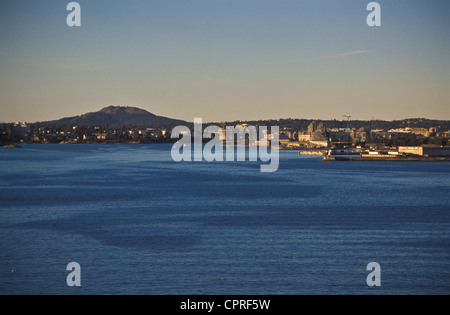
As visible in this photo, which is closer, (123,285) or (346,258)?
(123,285)

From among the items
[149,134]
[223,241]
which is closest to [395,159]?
[223,241]

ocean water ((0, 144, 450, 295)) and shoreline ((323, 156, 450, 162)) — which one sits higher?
shoreline ((323, 156, 450, 162))

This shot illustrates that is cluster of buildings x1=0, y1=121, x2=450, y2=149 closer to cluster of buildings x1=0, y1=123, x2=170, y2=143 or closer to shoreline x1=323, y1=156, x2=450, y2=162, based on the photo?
cluster of buildings x1=0, y1=123, x2=170, y2=143

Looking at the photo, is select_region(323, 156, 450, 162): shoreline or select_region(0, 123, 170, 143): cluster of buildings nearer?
select_region(323, 156, 450, 162): shoreline

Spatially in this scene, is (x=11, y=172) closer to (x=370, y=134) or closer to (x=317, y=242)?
A: (x=317, y=242)

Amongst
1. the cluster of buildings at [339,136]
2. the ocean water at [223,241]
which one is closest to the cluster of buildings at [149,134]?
the cluster of buildings at [339,136]

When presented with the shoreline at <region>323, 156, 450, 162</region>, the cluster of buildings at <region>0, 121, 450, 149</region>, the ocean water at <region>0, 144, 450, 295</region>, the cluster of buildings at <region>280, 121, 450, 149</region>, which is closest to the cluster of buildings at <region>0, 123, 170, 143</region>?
the cluster of buildings at <region>0, 121, 450, 149</region>
